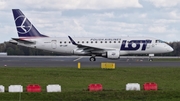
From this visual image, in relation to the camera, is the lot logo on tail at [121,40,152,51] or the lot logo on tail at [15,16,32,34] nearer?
the lot logo on tail at [121,40,152,51]

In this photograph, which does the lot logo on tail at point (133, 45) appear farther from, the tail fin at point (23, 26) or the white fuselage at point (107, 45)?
the tail fin at point (23, 26)

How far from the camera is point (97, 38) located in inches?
2365

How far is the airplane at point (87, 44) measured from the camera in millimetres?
57438

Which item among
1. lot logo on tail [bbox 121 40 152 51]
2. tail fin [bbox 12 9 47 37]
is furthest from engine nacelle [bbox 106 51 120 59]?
tail fin [bbox 12 9 47 37]

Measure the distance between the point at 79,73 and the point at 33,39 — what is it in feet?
87.7

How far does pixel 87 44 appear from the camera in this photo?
59344mm

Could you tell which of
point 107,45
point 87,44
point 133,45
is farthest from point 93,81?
point 87,44

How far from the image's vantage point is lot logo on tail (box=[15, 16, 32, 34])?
197 feet

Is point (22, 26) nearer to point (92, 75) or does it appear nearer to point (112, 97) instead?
point (92, 75)

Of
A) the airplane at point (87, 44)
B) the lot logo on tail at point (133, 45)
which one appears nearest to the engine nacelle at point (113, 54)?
the airplane at point (87, 44)

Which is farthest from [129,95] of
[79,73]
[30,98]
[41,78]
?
[79,73]

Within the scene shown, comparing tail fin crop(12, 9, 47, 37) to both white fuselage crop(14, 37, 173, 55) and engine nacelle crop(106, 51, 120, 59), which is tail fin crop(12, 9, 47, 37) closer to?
white fuselage crop(14, 37, 173, 55)

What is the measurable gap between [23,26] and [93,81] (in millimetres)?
32981

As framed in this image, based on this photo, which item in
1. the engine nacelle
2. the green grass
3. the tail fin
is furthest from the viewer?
the tail fin
